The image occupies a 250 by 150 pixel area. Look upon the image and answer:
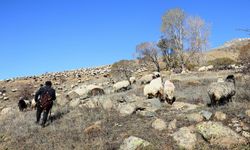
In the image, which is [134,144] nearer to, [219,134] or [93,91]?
[219,134]

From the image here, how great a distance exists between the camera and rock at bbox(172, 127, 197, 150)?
547 inches

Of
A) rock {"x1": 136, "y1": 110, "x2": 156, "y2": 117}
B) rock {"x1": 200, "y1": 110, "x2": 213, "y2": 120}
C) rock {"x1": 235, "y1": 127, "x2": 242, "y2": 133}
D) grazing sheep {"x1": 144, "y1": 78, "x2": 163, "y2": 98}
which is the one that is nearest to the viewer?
rock {"x1": 235, "y1": 127, "x2": 242, "y2": 133}

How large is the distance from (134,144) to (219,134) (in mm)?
2849

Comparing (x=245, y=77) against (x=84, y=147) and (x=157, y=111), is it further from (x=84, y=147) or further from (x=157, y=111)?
(x=84, y=147)

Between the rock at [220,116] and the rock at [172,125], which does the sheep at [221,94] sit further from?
the rock at [172,125]

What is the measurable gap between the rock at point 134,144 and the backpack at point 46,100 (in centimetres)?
592

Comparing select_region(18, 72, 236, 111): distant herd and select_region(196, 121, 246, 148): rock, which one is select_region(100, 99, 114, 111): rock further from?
select_region(196, 121, 246, 148): rock

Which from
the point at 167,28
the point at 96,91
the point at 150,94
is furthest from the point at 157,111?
the point at 167,28

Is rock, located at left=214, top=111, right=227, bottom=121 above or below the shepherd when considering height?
below

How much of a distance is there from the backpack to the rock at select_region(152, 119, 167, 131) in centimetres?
556

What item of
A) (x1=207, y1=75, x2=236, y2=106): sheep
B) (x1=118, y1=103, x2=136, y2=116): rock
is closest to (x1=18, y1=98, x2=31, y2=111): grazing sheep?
(x1=118, y1=103, x2=136, y2=116): rock

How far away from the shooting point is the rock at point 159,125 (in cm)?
1568

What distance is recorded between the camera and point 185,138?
46.6ft

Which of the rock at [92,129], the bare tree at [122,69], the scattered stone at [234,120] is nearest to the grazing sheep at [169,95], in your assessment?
the rock at [92,129]
